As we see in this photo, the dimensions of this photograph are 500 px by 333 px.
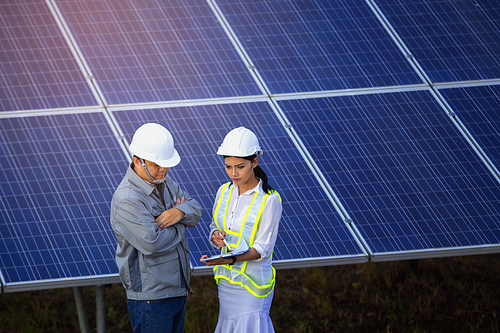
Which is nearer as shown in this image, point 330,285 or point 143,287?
point 143,287

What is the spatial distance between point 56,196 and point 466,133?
179 inches

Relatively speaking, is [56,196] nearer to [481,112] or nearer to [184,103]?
[184,103]

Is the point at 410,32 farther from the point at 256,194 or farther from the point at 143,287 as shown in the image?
the point at 143,287

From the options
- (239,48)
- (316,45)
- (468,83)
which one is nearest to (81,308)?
(239,48)

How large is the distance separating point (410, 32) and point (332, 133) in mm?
2179

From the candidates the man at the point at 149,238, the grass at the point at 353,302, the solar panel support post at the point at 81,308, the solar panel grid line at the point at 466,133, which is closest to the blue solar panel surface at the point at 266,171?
the man at the point at 149,238

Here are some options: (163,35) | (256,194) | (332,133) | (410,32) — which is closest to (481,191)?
(332,133)

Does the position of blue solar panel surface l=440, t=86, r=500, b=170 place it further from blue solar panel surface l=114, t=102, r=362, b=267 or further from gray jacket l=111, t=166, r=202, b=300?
gray jacket l=111, t=166, r=202, b=300

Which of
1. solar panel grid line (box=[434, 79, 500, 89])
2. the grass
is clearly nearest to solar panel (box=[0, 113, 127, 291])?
the grass

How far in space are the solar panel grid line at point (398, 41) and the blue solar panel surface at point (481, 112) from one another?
1.13ft

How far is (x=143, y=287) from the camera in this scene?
358 centimetres

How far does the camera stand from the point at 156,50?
5953 millimetres

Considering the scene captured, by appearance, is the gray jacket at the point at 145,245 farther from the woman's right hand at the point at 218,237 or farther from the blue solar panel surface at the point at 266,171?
the blue solar panel surface at the point at 266,171

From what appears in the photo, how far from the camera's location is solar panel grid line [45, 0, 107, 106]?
5449 millimetres
